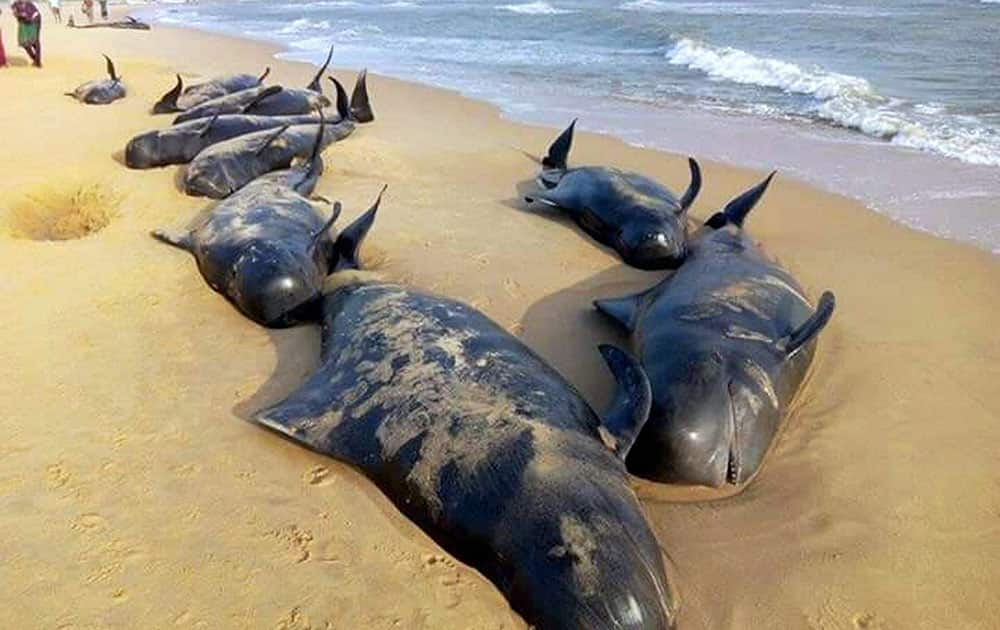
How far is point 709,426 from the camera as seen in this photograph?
3.80 m

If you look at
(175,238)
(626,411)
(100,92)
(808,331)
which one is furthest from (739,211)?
(100,92)

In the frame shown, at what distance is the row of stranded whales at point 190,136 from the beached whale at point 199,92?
7.81 ft

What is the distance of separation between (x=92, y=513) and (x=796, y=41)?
1814 cm

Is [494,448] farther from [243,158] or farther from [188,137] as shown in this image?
[188,137]

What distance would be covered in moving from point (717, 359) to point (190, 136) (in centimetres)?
694

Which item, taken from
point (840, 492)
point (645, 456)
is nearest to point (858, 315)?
point (840, 492)

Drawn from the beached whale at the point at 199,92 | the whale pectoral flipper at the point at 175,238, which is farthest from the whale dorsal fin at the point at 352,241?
the beached whale at the point at 199,92

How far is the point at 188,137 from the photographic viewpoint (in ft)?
28.9

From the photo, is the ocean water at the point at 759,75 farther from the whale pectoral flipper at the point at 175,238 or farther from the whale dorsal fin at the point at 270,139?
the whale pectoral flipper at the point at 175,238

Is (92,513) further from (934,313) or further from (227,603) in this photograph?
(934,313)

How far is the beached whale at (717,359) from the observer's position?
378 centimetres

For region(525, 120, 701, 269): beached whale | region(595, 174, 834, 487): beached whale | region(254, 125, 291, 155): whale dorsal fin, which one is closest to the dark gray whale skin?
region(595, 174, 834, 487): beached whale

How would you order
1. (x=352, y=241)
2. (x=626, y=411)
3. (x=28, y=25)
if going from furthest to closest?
(x=28, y=25) < (x=352, y=241) < (x=626, y=411)

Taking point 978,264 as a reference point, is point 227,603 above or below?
below
